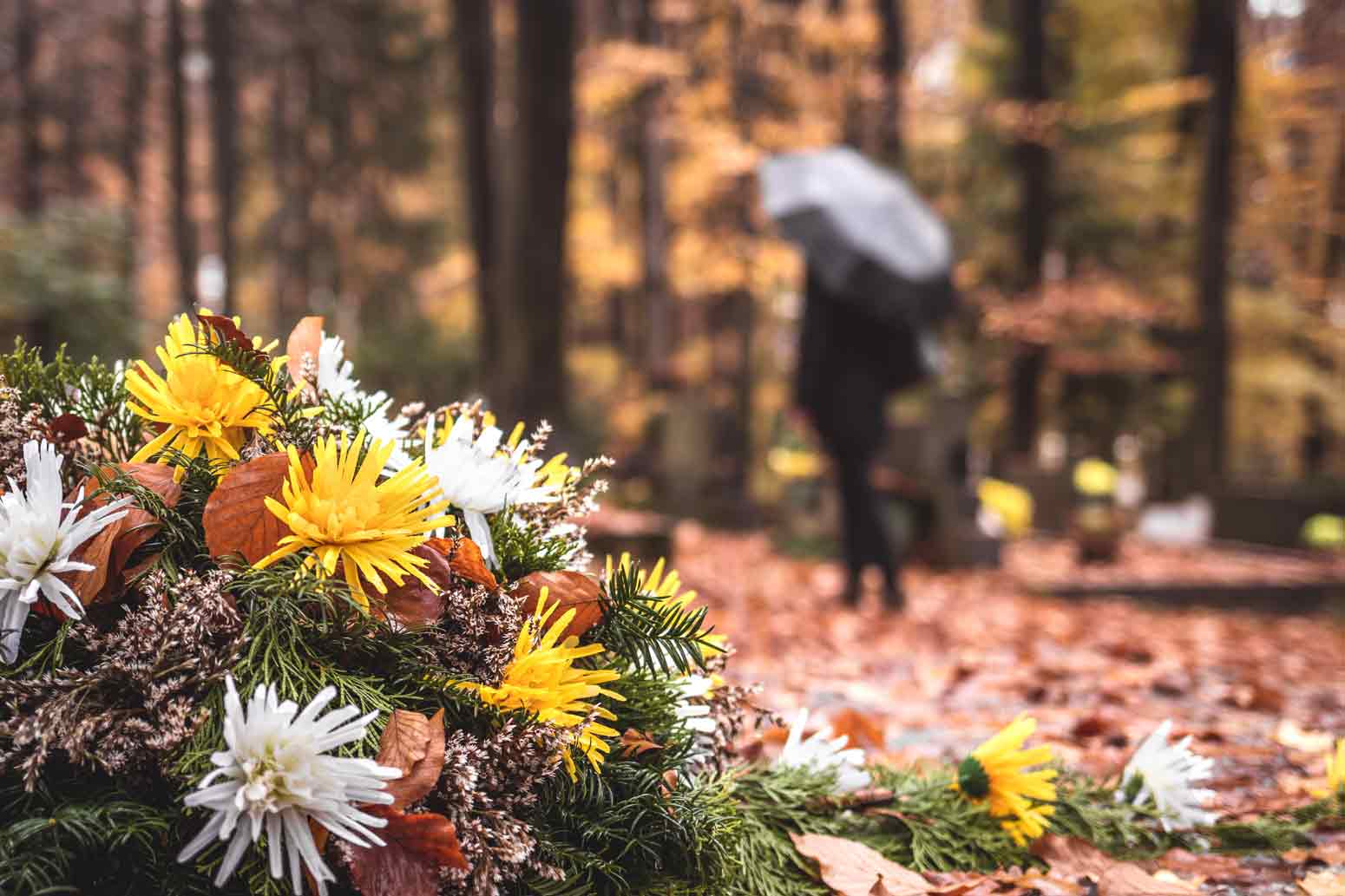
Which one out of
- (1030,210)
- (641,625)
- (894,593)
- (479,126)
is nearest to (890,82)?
(1030,210)

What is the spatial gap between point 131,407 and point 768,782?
1218 millimetres

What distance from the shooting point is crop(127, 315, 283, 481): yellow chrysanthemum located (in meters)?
1.56

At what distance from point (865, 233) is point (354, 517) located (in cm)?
584

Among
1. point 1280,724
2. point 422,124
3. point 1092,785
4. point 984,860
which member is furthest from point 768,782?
point 422,124

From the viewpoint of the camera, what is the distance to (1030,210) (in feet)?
54.1

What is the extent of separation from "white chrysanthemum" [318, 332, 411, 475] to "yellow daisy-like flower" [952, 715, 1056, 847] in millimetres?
1173

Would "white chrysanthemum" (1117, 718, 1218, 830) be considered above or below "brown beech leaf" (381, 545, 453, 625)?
below

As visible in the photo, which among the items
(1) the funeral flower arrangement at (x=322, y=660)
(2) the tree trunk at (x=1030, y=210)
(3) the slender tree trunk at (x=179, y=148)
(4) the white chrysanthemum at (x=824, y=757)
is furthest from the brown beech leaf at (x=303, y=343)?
(3) the slender tree trunk at (x=179, y=148)

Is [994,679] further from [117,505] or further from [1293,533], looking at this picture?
[1293,533]

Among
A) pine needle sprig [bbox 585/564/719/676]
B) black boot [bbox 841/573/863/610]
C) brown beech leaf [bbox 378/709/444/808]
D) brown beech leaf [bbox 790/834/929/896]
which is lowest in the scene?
black boot [bbox 841/573/863/610]

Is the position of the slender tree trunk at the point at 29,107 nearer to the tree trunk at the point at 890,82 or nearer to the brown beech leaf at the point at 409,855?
the tree trunk at the point at 890,82

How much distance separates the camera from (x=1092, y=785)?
2.32 meters

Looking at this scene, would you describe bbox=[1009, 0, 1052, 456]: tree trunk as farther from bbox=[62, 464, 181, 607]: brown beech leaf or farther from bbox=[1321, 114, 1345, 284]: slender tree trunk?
bbox=[62, 464, 181, 607]: brown beech leaf

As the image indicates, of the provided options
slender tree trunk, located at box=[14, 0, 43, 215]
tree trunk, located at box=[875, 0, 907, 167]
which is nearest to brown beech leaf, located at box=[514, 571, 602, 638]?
tree trunk, located at box=[875, 0, 907, 167]
